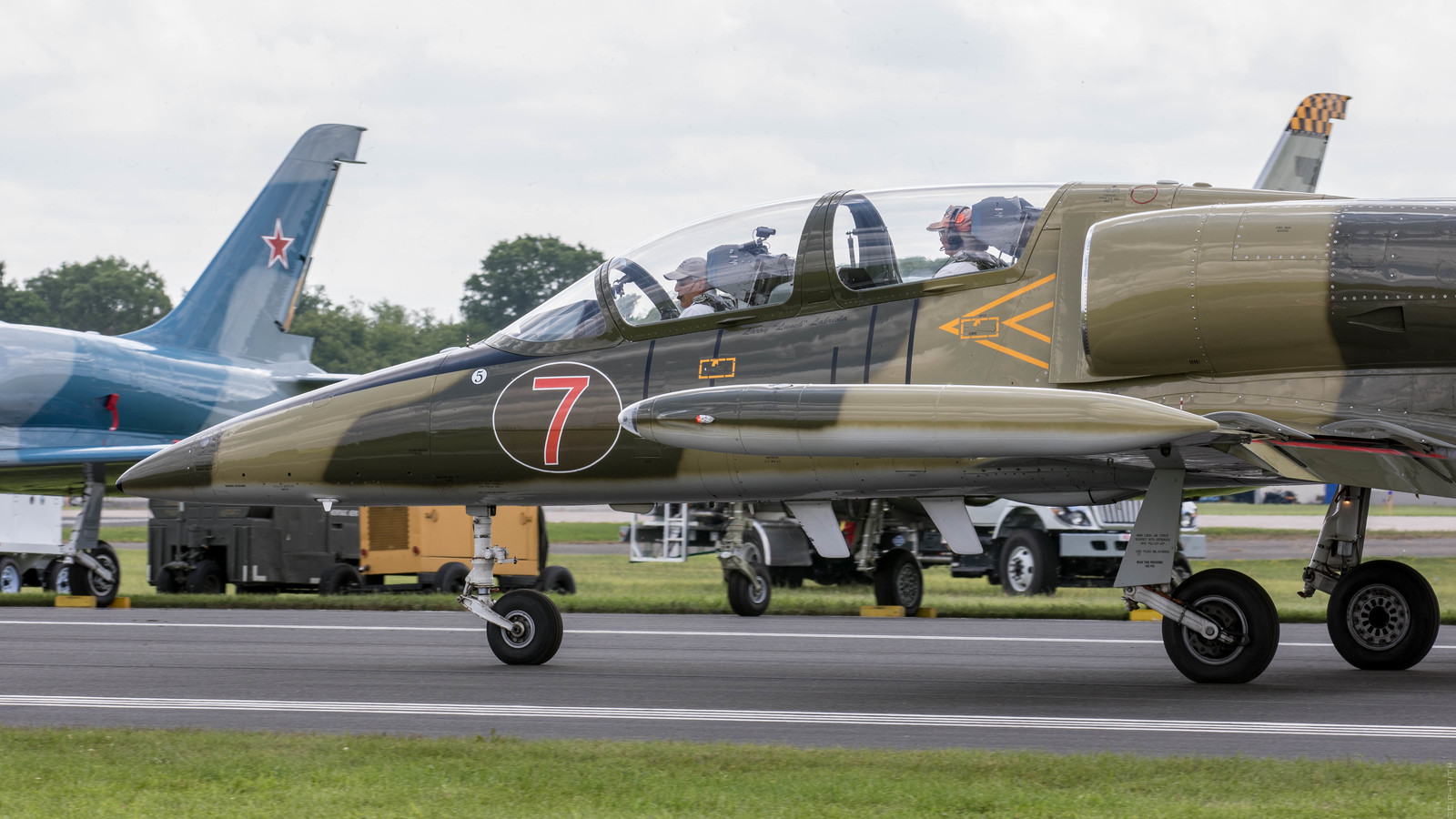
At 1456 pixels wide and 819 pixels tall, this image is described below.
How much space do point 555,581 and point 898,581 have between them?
6.08 m

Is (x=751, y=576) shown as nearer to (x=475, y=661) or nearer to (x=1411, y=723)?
(x=475, y=661)

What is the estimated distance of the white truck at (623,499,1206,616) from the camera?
62.0 feet

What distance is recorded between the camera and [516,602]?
38.2 ft

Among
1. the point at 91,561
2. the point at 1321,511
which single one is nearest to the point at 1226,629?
the point at 91,561

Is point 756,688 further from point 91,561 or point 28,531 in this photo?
point 28,531

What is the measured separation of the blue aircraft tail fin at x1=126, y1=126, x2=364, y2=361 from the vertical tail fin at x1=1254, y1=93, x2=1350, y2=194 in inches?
627

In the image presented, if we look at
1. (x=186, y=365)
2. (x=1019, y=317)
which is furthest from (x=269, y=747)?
(x=186, y=365)

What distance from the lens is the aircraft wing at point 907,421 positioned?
7895 millimetres

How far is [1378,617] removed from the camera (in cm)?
1110

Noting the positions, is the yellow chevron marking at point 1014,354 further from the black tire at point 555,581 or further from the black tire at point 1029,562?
the black tire at point 555,581

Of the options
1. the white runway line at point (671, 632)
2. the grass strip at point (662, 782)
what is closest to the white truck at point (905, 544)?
the white runway line at point (671, 632)

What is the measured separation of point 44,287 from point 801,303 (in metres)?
103

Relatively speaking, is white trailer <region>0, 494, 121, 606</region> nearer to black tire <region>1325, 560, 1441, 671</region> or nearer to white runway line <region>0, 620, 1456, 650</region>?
white runway line <region>0, 620, 1456, 650</region>

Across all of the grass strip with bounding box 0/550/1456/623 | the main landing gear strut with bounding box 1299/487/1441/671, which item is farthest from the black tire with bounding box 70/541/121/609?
the main landing gear strut with bounding box 1299/487/1441/671
